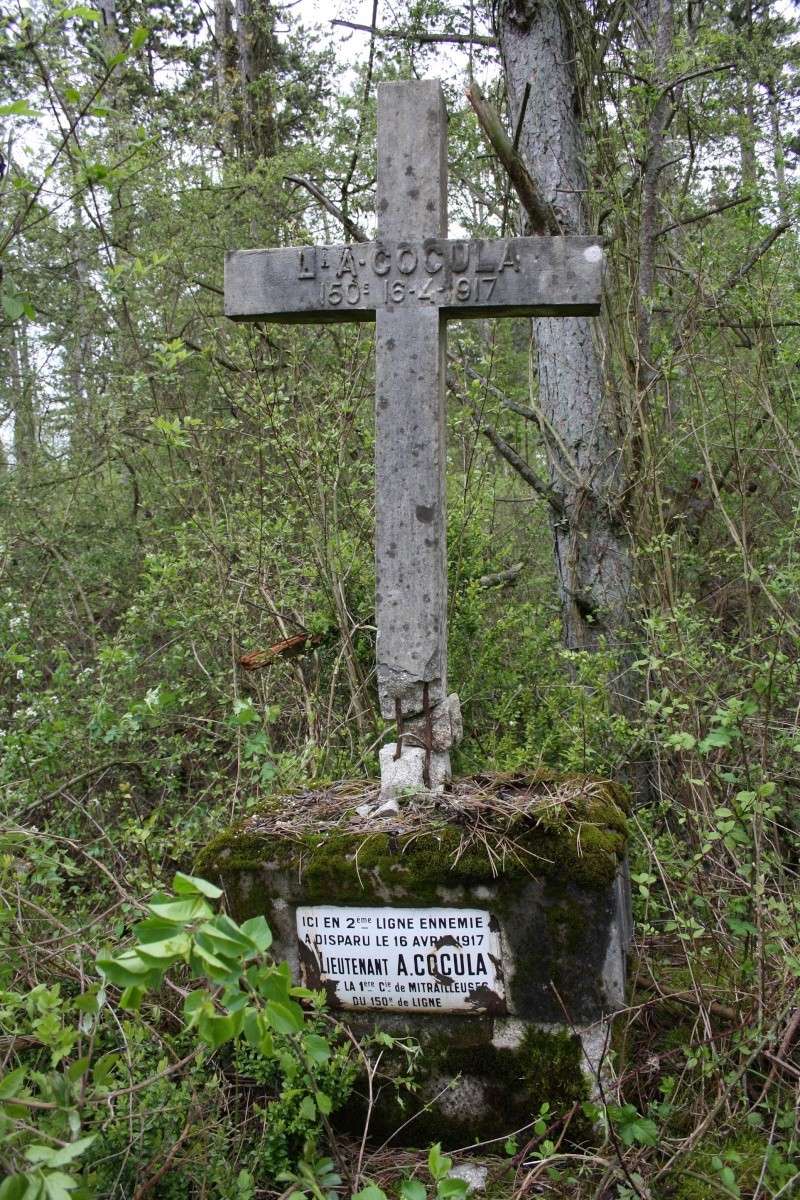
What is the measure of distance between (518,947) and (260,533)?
8.64 ft

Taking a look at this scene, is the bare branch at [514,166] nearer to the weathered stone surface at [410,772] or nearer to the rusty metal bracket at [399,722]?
the rusty metal bracket at [399,722]

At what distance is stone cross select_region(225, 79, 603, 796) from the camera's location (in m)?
3.43

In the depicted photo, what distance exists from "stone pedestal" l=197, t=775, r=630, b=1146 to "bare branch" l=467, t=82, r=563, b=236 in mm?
3335

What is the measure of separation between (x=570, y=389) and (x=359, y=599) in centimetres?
204

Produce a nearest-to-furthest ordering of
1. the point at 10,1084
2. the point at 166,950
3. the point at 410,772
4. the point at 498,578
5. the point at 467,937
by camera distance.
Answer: the point at 166,950, the point at 10,1084, the point at 467,937, the point at 410,772, the point at 498,578

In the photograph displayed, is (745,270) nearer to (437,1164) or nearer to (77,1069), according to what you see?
(437,1164)

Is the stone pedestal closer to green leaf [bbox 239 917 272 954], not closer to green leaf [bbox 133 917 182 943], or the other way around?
green leaf [bbox 239 917 272 954]

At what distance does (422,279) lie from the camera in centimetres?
347

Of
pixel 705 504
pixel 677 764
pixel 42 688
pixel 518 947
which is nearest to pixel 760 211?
pixel 705 504

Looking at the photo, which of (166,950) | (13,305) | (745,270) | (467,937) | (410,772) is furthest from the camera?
(745,270)

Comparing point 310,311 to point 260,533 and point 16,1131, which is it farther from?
point 16,1131

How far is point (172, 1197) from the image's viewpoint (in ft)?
8.38

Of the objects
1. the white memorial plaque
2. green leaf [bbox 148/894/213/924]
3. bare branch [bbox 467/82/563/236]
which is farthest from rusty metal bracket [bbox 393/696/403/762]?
bare branch [bbox 467/82/563/236]

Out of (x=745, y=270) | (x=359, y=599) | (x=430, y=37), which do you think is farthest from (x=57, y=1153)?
(x=430, y=37)
